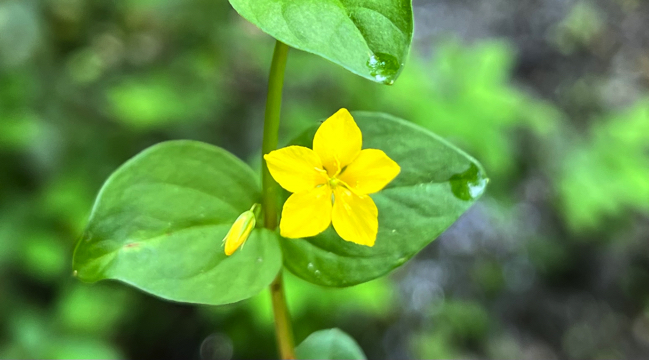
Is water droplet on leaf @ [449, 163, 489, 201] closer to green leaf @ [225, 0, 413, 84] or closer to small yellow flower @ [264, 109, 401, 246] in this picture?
small yellow flower @ [264, 109, 401, 246]

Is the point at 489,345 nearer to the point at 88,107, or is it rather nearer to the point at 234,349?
the point at 234,349

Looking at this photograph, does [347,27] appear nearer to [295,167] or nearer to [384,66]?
[384,66]

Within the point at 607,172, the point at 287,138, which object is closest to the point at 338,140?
the point at 287,138

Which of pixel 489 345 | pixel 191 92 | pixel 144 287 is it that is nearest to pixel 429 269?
pixel 489 345

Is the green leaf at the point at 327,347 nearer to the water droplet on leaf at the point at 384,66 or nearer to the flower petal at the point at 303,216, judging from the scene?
the flower petal at the point at 303,216

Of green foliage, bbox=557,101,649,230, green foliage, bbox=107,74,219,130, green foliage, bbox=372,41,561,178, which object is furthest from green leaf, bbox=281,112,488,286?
green foliage, bbox=557,101,649,230
